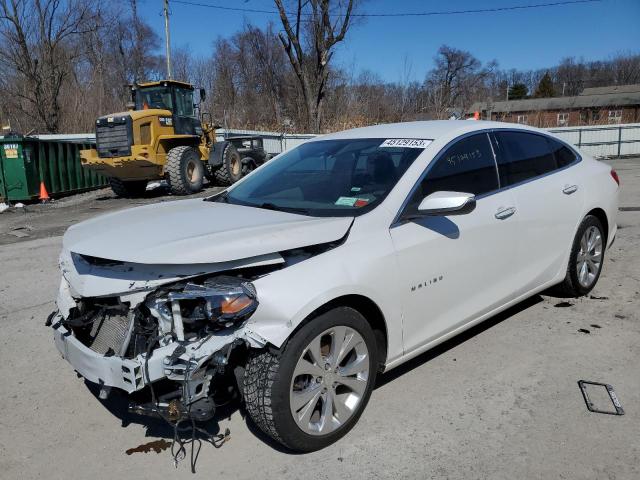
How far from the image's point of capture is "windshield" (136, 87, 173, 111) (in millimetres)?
14516

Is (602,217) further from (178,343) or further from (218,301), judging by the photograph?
(178,343)

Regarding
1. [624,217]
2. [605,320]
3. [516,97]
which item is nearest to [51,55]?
[624,217]

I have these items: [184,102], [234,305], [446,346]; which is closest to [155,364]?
[234,305]

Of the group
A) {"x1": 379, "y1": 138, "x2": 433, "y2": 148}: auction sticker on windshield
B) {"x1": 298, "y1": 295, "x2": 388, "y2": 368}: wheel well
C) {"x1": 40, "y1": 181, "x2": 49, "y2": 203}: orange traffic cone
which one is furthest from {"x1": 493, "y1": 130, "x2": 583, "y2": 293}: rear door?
{"x1": 40, "y1": 181, "x2": 49, "y2": 203}: orange traffic cone

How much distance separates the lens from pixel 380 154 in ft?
11.8

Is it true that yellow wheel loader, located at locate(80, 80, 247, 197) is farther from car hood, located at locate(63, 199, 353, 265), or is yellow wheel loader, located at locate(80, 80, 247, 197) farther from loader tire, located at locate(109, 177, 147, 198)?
car hood, located at locate(63, 199, 353, 265)

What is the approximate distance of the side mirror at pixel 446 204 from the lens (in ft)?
9.80

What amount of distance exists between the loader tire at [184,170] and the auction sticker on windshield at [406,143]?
35.6 ft

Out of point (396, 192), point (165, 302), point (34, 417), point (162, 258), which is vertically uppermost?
point (396, 192)

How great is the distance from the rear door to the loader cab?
12.0m

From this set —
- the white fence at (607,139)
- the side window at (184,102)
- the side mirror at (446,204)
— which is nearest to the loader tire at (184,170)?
the side window at (184,102)

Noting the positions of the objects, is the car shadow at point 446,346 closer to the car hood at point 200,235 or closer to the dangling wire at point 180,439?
the dangling wire at point 180,439

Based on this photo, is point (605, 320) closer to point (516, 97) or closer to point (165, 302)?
point (165, 302)

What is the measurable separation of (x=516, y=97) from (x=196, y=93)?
85.2m
